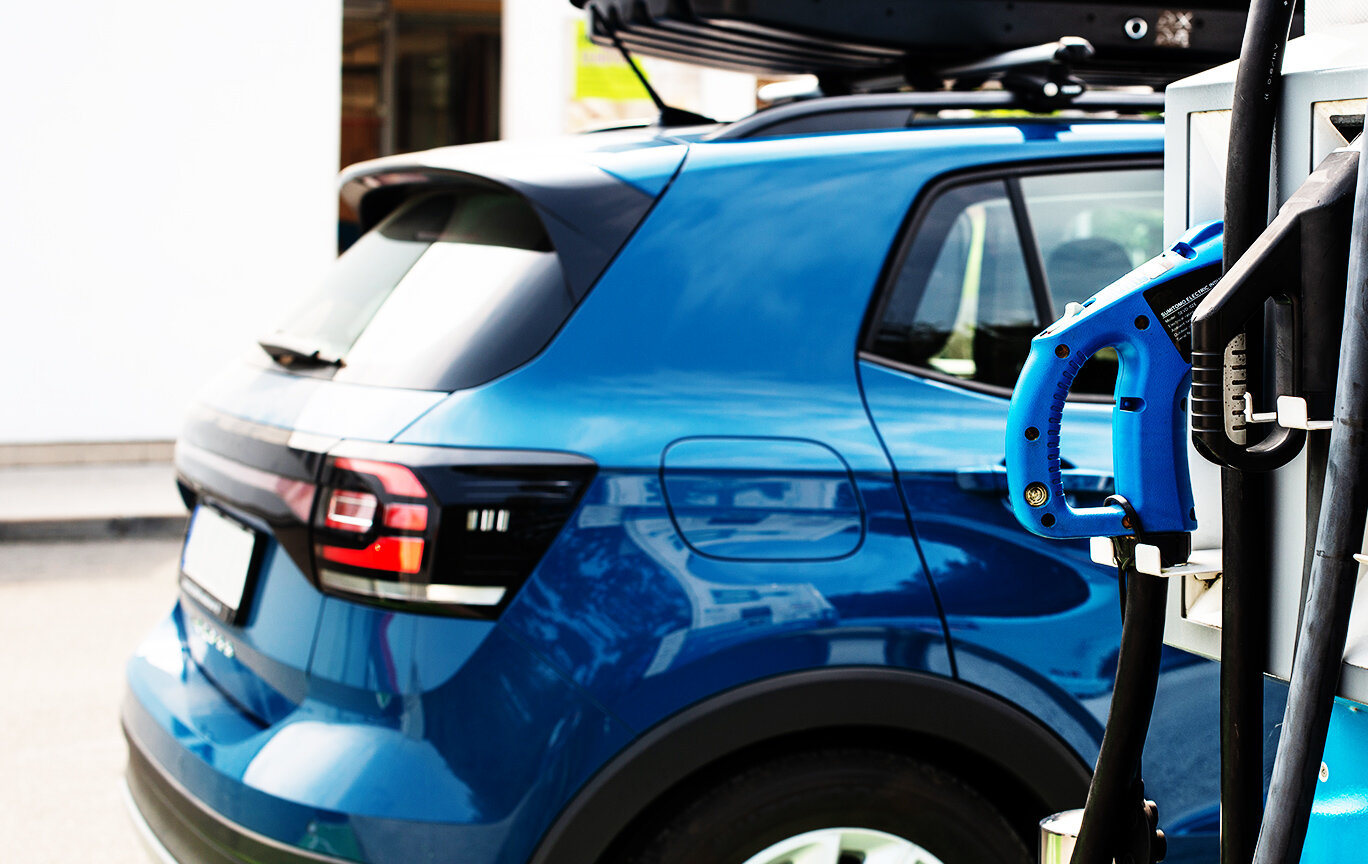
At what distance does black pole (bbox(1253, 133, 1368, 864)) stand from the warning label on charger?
21cm

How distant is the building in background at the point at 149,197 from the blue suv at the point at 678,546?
25.4 feet

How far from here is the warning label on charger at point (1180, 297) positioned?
53.2 inches

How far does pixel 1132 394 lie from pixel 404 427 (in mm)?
1108

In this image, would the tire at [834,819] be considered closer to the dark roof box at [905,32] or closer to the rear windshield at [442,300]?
the rear windshield at [442,300]

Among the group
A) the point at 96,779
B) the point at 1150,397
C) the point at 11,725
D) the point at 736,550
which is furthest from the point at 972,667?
the point at 11,725

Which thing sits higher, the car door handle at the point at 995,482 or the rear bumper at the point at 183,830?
the car door handle at the point at 995,482

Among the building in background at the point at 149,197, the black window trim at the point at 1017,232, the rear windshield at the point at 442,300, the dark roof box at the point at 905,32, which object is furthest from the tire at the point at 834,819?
the building in background at the point at 149,197

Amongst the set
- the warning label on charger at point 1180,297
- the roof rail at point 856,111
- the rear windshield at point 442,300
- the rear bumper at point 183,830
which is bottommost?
the rear bumper at point 183,830

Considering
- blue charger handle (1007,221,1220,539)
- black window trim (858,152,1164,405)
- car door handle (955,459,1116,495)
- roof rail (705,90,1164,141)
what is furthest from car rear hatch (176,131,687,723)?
blue charger handle (1007,221,1220,539)

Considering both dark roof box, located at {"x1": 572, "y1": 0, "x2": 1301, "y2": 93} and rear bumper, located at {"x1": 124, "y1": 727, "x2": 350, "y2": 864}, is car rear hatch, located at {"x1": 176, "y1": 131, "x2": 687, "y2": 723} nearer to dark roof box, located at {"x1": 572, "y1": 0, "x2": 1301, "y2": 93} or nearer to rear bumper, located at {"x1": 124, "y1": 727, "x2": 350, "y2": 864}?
rear bumper, located at {"x1": 124, "y1": 727, "x2": 350, "y2": 864}

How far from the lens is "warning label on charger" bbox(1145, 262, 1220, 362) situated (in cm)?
135

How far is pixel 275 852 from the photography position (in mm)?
2133

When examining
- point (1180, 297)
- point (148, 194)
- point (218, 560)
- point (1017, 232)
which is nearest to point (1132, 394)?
point (1180, 297)

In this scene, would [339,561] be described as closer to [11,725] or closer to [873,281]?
[873,281]
